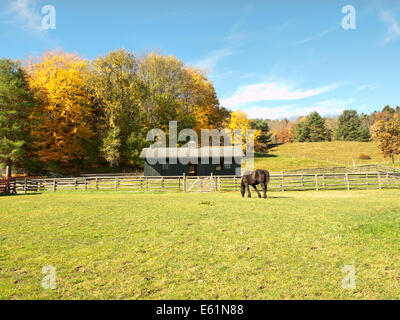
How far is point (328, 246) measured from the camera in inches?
219

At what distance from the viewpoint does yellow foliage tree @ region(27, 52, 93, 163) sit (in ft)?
105

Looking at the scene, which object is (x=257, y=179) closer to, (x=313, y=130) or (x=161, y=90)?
(x=161, y=90)

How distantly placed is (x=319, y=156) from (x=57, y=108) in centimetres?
6030

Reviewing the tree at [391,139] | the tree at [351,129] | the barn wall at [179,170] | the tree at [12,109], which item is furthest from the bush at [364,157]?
the tree at [12,109]

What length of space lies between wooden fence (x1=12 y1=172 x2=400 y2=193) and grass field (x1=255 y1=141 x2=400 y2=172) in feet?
77.4

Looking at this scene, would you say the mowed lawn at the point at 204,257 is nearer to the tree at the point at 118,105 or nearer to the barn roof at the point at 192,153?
the barn roof at the point at 192,153

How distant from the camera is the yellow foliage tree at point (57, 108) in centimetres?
3206

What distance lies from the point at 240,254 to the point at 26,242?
525 centimetres

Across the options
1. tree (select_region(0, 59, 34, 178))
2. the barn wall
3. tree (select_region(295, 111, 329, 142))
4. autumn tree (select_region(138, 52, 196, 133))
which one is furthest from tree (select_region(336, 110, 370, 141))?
tree (select_region(0, 59, 34, 178))

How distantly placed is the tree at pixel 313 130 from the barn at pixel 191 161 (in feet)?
225

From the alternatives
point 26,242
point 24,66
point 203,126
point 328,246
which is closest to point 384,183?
point 328,246

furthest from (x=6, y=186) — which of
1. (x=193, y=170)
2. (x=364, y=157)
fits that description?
(x=364, y=157)

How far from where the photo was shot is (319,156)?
6562 cm

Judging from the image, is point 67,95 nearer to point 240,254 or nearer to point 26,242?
point 26,242
